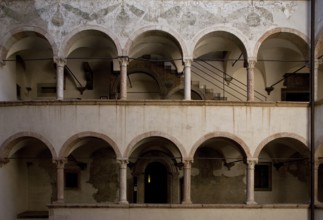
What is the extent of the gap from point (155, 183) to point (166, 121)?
5105mm

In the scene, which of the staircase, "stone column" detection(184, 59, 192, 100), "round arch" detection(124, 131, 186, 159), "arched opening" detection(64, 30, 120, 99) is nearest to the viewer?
"round arch" detection(124, 131, 186, 159)

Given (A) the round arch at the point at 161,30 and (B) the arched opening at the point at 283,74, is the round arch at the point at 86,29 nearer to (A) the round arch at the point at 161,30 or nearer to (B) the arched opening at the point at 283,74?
(A) the round arch at the point at 161,30

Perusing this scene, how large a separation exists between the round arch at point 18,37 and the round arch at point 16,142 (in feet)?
11.2

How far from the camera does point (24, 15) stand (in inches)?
687

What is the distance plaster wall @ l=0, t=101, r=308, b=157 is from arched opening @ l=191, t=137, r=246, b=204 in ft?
12.3

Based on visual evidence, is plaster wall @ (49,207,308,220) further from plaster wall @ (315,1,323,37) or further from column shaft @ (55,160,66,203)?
plaster wall @ (315,1,323,37)

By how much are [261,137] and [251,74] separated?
2.64 metres

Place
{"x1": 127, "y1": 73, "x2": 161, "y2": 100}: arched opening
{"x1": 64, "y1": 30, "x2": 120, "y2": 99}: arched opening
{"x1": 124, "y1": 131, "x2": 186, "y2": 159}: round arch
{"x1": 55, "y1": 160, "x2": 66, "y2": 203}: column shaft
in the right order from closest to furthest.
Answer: {"x1": 124, "y1": 131, "x2": 186, "y2": 159}: round arch
{"x1": 55, "y1": 160, "x2": 66, "y2": 203}: column shaft
{"x1": 64, "y1": 30, "x2": 120, "y2": 99}: arched opening
{"x1": 127, "y1": 73, "x2": 161, "y2": 100}: arched opening

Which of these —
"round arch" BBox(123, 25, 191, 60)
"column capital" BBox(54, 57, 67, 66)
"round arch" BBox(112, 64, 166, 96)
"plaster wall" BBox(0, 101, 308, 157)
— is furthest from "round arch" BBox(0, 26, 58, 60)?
"round arch" BBox(112, 64, 166, 96)

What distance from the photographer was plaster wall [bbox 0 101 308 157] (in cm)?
1673

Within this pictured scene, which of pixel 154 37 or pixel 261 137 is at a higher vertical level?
pixel 154 37

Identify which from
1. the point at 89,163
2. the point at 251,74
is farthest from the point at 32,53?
the point at 251,74

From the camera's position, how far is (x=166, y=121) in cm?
1673

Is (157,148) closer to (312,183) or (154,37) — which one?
(154,37)
